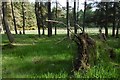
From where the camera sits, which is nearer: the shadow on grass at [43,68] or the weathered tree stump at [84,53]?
the weathered tree stump at [84,53]

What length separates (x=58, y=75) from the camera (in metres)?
10.6

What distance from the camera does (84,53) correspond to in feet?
37.8

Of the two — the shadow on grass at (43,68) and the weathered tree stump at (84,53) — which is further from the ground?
the weathered tree stump at (84,53)

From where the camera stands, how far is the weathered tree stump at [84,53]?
11270mm

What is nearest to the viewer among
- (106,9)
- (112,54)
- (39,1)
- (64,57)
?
(112,54)

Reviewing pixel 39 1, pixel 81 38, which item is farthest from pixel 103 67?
pixel 39 1

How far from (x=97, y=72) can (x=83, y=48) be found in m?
1.30

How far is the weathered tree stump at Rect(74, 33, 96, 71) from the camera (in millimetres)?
11270

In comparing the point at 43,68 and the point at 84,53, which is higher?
the point at 84,53

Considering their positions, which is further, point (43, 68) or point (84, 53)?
point (43, 68)

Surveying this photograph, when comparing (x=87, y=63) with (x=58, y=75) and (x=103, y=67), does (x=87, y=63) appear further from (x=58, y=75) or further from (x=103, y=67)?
(x=58, y=75)

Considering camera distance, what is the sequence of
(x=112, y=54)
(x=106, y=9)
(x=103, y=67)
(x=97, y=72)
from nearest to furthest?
(x=97, y=72) < (x=103, y=67) < (x=112, y=54) < (x=106, y=9)

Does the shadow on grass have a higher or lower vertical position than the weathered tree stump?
lower

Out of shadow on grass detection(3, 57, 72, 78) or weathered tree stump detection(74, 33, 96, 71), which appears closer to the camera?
weathered tree stump detection(74, 33, 96, 71)
